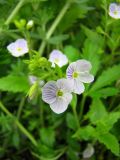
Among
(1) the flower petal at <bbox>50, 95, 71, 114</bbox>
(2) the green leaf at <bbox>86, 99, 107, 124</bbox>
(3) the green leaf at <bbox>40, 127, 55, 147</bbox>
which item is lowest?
(3) the green leaf at <bbox>40, 127, 55, 147</bbox>

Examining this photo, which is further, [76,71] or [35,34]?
[35,34]

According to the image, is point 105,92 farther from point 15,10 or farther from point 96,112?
point 15,10

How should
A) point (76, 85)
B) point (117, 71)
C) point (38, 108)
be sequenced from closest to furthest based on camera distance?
point (76, 85), point (117, 71), point (38, 108)

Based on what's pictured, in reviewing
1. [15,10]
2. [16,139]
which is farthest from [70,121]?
Answer: [15,10]

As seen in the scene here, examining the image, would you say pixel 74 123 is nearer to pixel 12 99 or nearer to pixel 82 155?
pixel 82 155

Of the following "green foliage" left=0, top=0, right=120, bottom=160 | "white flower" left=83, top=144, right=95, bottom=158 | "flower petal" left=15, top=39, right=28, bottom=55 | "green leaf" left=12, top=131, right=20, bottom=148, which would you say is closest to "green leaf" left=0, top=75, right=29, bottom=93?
"green foliage" left=0, top=0, right=120, bottom=160

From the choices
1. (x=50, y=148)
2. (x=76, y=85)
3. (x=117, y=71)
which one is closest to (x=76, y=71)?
(x=76, y=85)

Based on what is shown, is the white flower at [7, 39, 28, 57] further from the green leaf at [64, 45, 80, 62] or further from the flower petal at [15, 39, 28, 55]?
Answer: the green leaf at [64, 45, 80, 62]
